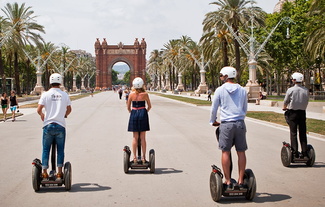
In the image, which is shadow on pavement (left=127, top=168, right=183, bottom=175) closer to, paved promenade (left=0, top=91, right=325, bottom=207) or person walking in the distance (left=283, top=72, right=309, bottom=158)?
paved promenade (left=0, top=91, right=325, bottom=207)

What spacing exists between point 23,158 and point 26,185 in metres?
2.68

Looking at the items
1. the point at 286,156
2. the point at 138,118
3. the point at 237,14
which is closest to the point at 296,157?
the point at 286,156

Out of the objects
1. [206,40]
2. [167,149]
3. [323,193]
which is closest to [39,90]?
[206,40]

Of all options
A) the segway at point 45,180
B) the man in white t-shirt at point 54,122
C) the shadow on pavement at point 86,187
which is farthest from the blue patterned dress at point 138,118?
the segway at point 45,180

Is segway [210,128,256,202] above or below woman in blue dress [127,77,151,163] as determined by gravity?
below

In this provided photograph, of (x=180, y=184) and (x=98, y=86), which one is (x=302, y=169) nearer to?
(x=180, y=184)

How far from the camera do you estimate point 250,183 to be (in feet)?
17.8

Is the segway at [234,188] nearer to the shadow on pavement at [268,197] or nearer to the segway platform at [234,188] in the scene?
the segway platform at [234,188]

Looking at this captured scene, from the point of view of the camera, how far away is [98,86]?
14600 cm

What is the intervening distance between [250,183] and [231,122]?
33.9 inches

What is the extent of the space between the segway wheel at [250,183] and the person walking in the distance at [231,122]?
0.22 feet

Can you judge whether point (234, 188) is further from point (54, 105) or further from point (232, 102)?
point (54, 105)

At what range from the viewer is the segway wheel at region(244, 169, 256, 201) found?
5.42 metres

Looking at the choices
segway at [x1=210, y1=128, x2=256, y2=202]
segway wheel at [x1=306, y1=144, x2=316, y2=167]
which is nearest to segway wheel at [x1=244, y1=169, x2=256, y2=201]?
segway at [x1=210, y1=128, x2=256, y2=202]
